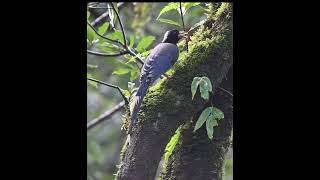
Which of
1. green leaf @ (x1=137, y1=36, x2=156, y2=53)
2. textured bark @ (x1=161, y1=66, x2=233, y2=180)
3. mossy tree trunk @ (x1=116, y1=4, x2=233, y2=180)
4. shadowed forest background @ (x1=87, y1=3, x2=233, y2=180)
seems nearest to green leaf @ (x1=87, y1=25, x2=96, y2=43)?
green leaf @ (x1=137, y1=36, x2=156, y2=53)

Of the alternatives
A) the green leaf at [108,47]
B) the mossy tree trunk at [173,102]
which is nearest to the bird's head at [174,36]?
the mossy tree trunk at [173,102]

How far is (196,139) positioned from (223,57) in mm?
289

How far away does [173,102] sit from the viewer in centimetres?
226

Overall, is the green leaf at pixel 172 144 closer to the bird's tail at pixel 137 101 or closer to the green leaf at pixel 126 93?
the bird's tail at pixel 137 101

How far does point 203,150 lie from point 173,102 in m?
0.21

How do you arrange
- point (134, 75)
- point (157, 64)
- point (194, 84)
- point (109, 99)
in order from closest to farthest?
point (194, 84), point (157, 64), point (134, 75), point (109, 99)

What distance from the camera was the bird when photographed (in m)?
2.34

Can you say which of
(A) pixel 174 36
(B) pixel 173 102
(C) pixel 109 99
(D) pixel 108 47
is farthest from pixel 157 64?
(C) pixel 109 99

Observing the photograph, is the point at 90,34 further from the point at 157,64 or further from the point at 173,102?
the point at 173,102

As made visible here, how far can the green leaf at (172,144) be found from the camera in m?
2.30

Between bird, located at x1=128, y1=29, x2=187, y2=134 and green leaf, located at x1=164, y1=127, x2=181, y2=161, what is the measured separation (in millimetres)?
136
